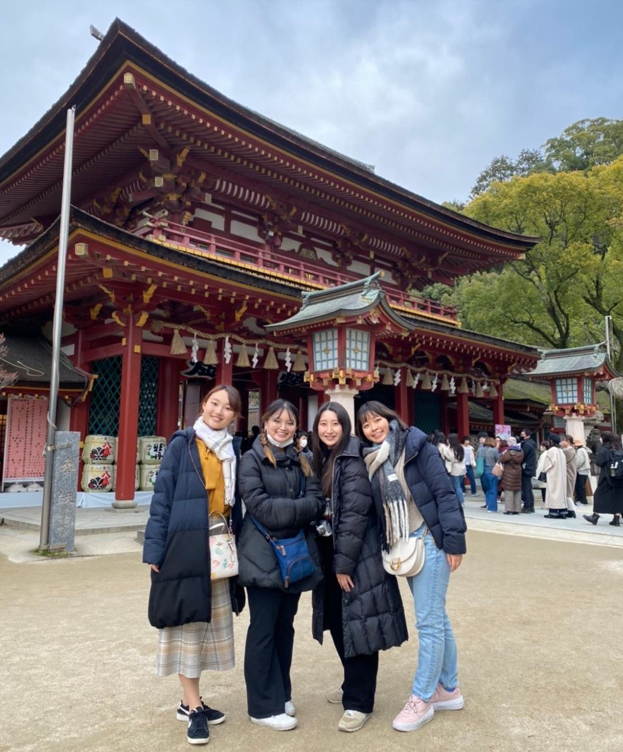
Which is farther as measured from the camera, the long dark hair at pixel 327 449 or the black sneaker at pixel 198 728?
the long dark hair at pixel 327 449

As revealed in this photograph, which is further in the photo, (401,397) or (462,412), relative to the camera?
(462,412)

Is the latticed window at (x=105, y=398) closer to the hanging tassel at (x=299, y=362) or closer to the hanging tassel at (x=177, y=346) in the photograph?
the hanging tassel at (x=177, y=346)

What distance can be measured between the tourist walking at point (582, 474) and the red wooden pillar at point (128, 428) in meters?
9.73

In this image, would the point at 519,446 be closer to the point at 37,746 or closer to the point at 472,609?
the point at 472,609

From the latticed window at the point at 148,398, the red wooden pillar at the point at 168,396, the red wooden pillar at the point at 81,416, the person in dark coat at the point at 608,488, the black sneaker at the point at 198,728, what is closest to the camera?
the black sneaker at the point at 198,728

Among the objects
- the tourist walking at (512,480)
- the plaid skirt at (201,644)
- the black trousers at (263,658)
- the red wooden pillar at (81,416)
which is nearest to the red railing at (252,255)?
the red wooden pillar at (81,416)

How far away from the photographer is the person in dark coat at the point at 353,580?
2.71m

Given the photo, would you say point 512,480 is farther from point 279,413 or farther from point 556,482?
point 279,413

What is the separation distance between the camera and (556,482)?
10.9 m

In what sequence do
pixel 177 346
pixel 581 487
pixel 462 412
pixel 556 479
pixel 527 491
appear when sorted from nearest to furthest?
pixel 556 479
pixel 177 346
pixel 527 491
pixel 581 487
pixel 462 412

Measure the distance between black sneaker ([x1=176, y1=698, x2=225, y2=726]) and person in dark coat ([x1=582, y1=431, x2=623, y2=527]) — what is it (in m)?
8.90

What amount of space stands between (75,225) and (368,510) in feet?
24.4

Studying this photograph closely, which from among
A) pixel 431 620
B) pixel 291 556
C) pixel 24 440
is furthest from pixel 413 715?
pixel 24 440

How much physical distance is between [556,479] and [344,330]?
5.25 meters
